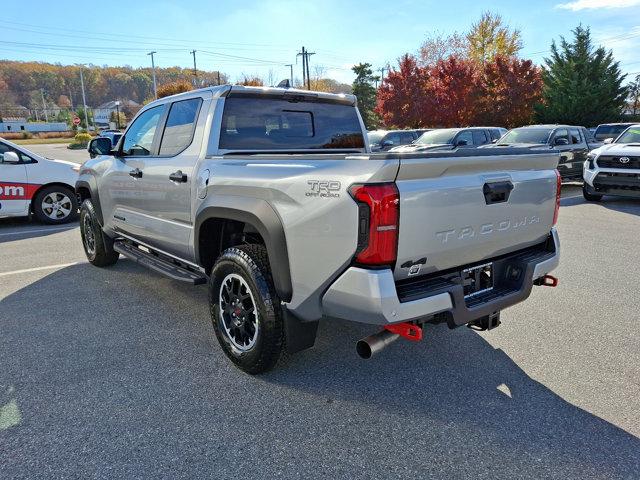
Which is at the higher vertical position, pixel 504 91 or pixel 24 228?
pixel 504 91

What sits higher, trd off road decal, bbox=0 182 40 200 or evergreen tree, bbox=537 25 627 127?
evergreen tree, bbox=537 25 627 127

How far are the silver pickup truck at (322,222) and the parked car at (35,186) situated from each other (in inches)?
214

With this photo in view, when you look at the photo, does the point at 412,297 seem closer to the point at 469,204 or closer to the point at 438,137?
the point at 469,204

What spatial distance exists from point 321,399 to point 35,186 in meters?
7.99

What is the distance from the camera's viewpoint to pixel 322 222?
256cm

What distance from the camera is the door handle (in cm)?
375

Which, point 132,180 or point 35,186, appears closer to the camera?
point 132,180

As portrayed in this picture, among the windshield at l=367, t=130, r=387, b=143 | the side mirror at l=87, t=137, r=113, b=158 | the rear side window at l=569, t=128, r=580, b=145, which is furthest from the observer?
the windshield at l=367, t=130, r=387, b=143

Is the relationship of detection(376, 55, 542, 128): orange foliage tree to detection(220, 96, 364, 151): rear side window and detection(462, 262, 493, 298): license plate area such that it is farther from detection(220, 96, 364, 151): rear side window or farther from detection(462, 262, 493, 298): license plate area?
detection(462, 262, 493, 298): license plate area

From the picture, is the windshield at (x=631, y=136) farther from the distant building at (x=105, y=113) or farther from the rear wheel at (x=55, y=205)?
the distant building at (x=105, y=113)

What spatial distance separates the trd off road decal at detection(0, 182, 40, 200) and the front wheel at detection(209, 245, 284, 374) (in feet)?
22.6

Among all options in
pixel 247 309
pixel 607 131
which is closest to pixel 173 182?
pixel 247 309

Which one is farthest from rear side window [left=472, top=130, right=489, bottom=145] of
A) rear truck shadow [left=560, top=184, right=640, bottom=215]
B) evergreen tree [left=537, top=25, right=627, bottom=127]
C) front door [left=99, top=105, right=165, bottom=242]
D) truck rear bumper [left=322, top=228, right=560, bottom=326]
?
evergreen tree [left=537, top=25, right=627, bottom=127]

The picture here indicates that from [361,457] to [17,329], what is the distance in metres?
3.21
